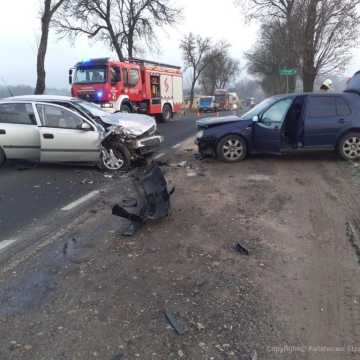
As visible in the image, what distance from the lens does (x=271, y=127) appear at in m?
9.52

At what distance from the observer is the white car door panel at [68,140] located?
930cm

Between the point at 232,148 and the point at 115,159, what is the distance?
2680mm

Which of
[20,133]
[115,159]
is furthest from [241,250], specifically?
[20,133]

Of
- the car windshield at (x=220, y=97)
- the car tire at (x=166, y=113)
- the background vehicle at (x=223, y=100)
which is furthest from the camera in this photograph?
the car windshield at (x=220, y=97)

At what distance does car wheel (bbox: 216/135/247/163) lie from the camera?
9.80m

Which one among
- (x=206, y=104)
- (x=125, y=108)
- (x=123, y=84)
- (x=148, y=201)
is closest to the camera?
(x=148, y=201)

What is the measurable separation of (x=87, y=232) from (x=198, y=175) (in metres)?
3.76

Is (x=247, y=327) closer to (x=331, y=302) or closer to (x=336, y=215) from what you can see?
(x=331, y=302)

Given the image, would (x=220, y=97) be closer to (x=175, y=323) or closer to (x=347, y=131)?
(x=347, y=131)

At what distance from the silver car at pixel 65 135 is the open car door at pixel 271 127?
8.24 feet

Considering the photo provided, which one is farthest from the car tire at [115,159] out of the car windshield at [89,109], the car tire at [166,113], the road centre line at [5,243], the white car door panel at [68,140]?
the car tire at [166,113]

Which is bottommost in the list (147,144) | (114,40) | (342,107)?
(147,144)

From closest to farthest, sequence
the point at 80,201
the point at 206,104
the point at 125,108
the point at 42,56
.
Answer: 1. the point at 80,201
2. the point at 125,108
3. the point at 42,56
4. the point at 206,104

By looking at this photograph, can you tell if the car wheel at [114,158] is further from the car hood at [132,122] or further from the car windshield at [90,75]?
the car windshield at [90,75]
